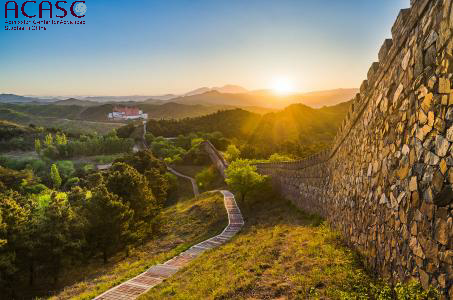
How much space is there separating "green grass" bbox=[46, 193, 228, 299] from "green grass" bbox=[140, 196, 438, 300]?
4222 millimetres

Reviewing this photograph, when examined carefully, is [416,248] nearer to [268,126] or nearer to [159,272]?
[159,272]

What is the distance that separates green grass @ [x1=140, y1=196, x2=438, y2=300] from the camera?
7070mm

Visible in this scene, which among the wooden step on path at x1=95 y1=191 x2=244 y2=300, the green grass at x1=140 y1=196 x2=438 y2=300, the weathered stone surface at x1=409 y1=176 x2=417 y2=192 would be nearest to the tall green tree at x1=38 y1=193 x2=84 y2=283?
the wooden step on path at x1=95 y1=191 x2=244 y2=300

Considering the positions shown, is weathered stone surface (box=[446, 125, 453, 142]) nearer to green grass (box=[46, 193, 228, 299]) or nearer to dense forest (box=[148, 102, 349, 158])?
green grass (box=[46, 193, 228, 299])

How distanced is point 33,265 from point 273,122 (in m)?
83.4

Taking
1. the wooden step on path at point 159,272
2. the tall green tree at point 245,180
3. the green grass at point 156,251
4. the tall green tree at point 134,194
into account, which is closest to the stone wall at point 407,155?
the wooden step on path at point 159,272

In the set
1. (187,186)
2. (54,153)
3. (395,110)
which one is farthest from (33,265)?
(54,153)

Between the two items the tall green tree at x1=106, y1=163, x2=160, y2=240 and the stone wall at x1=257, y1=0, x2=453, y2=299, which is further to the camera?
the tall green tree at x1=106, y1=163, x2=160, y2=240

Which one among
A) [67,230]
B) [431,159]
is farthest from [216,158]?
[431,159]

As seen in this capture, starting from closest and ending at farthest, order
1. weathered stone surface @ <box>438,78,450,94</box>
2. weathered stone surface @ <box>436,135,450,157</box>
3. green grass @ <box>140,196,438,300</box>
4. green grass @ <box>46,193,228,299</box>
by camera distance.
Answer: weathered stone surface @ <box>436,135,450,157</box>
weathered stone surface @ <box>438,78,450,94</box>
green grass @ <box>140,196,438,300</box>
green grass @ <box>46,193,228,299</box>

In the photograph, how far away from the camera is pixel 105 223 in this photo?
72.5ft

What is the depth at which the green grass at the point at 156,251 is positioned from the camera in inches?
608

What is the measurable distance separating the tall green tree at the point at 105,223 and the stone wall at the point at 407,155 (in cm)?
1672

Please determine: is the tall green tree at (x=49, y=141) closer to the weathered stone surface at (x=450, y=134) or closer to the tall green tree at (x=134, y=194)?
the tall green tree at (x=134, y=194)
